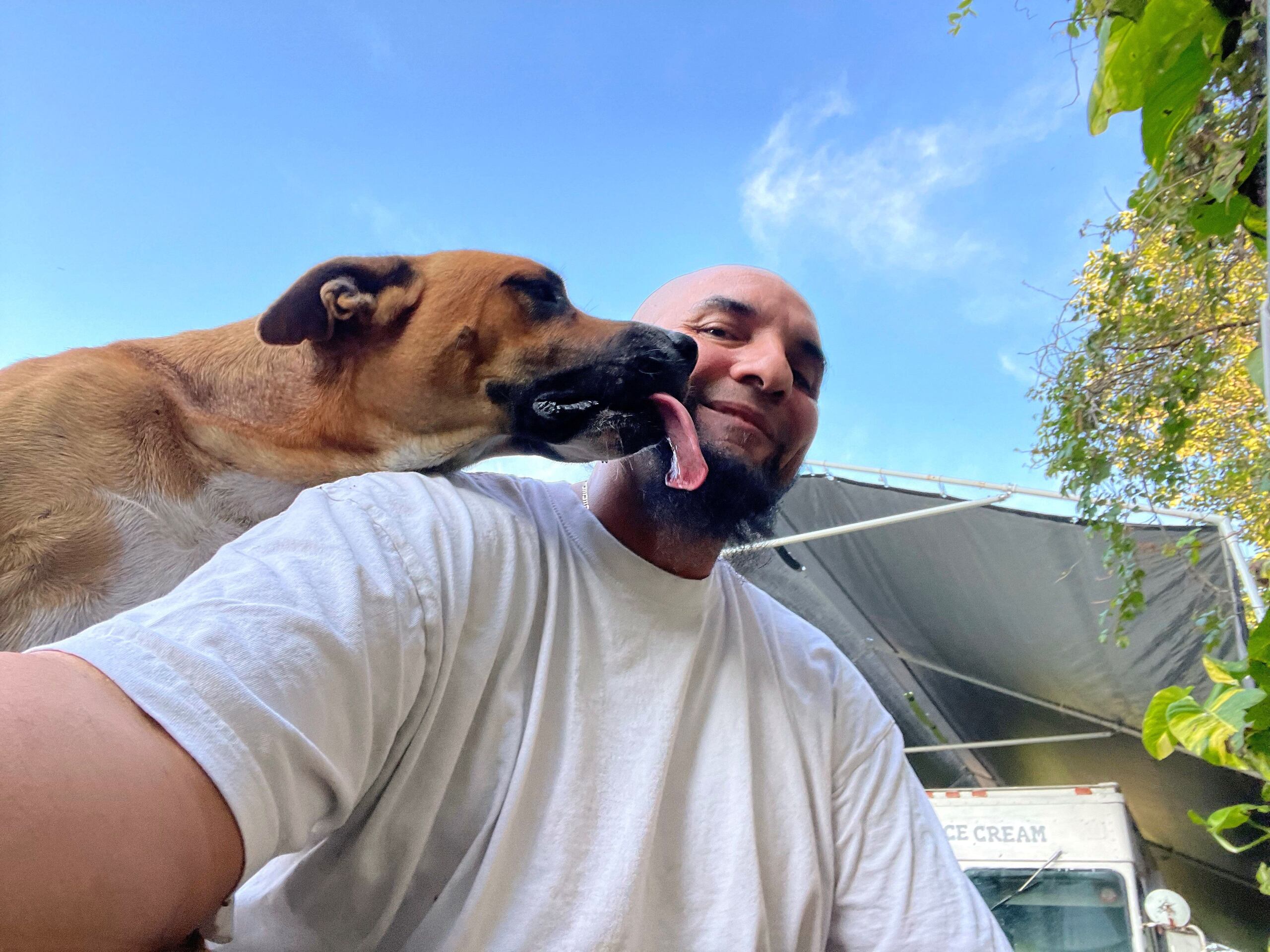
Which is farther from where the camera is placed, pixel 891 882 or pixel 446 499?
pixel 891 882

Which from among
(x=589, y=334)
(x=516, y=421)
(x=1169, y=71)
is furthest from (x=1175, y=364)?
(x=516, y=421)

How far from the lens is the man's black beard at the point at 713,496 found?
1.34m

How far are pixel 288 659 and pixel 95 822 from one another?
191mm

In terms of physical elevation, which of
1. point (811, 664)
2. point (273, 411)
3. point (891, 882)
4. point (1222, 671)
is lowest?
point (891, 882)

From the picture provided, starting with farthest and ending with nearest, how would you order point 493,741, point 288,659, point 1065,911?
point 1065,911 → point 493,741 → point 288,659

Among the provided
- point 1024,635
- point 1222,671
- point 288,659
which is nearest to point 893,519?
point 1024,635

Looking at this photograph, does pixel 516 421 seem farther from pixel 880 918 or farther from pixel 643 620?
pixel 880 918

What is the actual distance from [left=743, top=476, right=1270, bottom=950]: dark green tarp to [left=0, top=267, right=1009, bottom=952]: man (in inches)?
85.2

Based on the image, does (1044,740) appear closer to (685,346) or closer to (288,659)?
(685,346)

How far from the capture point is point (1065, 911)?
4.00 meters

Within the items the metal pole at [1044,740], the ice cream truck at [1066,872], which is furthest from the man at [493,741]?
the metal pole at [1044,740]

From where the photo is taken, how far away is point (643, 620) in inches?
46.8

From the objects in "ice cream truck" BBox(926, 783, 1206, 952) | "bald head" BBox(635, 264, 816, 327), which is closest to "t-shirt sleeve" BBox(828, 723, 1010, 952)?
"bald head" BBox(635, 264, 816, 327)

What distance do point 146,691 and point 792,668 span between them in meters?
1.01
